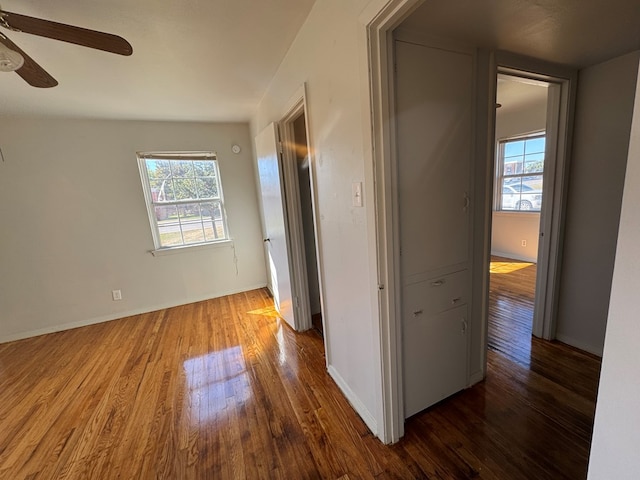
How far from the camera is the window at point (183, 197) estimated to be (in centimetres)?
327

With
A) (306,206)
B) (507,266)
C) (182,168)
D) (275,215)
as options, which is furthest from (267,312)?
(507,266)

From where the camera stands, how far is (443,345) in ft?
5.12

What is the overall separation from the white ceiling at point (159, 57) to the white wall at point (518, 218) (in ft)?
12.5

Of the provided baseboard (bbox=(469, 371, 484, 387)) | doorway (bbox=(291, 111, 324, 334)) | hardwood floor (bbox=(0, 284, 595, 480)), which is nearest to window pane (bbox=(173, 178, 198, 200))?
doorway (bbox=(291, 111, 324, 334))

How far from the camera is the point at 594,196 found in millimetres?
1881

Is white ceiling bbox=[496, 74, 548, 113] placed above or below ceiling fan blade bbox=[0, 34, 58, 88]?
above

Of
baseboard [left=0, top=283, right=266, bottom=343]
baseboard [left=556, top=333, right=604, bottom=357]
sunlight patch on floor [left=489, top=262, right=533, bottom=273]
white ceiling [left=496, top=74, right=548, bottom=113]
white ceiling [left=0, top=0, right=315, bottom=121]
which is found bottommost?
sunlight patch on floor [left=489, top=262, right=533, bottom=273]

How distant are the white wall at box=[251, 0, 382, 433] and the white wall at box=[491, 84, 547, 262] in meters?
3.36

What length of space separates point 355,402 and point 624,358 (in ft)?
4.71

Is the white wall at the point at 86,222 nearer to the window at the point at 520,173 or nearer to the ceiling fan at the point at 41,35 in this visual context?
the ceiling fan at the point at 41,35

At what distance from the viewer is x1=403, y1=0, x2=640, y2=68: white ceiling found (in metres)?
1.14

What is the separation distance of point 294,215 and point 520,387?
2.06 meters

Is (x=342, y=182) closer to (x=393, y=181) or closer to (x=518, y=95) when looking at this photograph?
(x=393, y=181)

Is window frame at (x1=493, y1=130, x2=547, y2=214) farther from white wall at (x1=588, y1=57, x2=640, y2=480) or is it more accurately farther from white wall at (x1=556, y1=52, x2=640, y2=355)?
white wall at (x1=588, y1=57, x2=640, y2=480)
